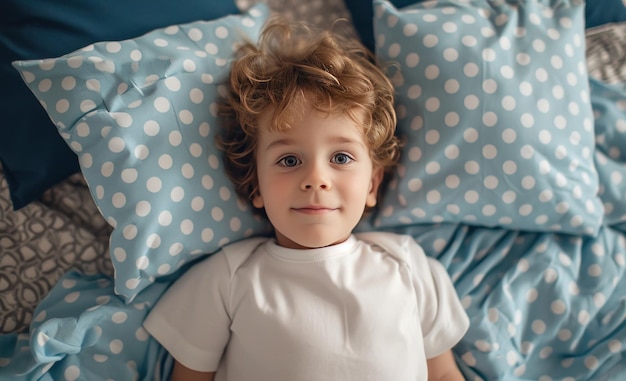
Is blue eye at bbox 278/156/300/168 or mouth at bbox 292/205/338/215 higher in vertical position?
blue eye at bbox 278/156/300/168

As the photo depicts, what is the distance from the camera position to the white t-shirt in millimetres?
1045

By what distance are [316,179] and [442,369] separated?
1.69ft

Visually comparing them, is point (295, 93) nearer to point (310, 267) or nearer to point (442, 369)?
point (310, 267)

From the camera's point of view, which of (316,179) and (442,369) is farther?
(442,369)

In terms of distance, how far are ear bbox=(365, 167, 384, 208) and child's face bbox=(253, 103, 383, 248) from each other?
97 mm

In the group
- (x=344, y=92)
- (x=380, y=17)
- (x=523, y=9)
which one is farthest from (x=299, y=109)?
(x=523, y=9)

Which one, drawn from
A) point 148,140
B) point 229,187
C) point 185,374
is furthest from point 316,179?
point 185,374

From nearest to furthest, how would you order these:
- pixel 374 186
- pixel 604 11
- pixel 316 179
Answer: pixel 316 179
pixel 374 186
pixel 604 11

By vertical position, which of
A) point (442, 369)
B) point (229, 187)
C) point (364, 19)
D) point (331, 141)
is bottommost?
point (442, 369)

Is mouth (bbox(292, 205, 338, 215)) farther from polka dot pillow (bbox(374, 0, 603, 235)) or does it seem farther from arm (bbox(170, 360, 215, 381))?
arm (bbox(170, 360, 215, 381))

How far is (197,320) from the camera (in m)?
1.10

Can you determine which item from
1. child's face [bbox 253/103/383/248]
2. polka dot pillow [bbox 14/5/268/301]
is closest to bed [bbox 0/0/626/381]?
polka dot pillow [bbox 14/5/268/301]

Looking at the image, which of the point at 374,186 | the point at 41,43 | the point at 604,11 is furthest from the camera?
the point at 604,11

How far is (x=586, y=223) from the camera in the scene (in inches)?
48.4
